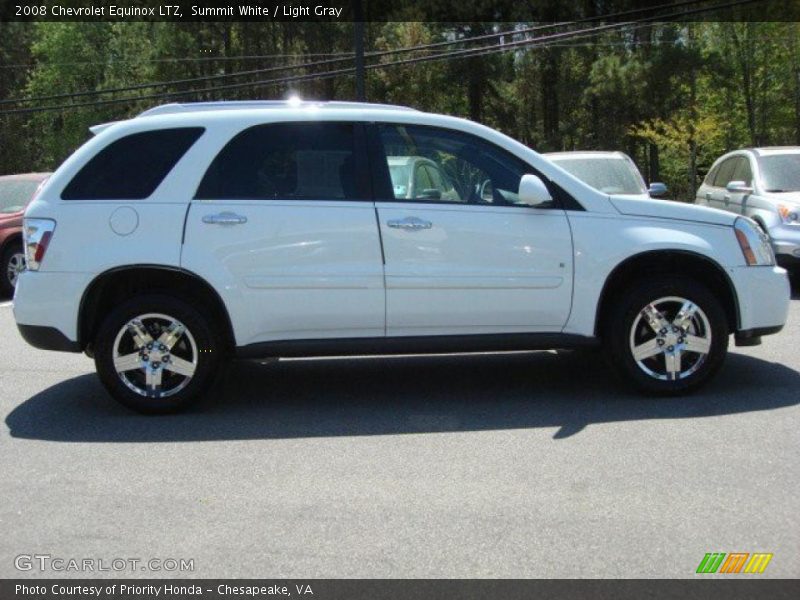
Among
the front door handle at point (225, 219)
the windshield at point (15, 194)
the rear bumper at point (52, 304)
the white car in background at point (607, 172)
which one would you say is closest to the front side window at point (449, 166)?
the front door handle at point (225, 219)

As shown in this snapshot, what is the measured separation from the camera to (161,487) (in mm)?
4855

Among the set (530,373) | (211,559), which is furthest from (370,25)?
(211,559)

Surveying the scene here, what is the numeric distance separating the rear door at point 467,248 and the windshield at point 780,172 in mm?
6656

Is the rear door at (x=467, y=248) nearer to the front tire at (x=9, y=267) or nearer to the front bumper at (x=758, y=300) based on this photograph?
the front bumper at (x=758, y=300)

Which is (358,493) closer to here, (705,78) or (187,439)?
(187,439)

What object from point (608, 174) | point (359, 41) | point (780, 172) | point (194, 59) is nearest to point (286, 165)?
point (608, 174)

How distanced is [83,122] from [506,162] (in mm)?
54027

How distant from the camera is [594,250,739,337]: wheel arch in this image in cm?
621

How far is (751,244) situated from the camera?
6336mm

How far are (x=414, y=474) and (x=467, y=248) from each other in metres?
1.70

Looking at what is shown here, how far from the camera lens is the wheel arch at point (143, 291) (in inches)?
237

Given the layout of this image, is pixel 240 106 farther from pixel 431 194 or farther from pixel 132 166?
pixel 431 194

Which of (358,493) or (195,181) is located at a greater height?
(195,181)
